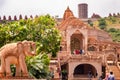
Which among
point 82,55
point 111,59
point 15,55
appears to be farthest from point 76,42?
point 15,55

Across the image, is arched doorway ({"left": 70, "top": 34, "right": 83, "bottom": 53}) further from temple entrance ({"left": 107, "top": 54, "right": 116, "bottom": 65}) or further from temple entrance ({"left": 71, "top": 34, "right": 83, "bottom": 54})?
temple entrance ({"left": 107, "top": 54, "right": 116, "bottom": 65})

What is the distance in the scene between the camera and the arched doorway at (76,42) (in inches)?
3210

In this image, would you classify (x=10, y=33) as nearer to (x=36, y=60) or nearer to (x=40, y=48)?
(x=40, y=48)

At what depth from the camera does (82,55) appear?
229 feet

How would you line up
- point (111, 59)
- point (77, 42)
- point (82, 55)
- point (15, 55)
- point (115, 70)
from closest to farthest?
point (15, 55) < point (115, 70) < point (82, 55) < point (111, 59) < point (77, 42)

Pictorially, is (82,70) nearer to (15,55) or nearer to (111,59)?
(111,59)

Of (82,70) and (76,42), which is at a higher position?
(76,42)

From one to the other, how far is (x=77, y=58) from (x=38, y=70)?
34.7 m

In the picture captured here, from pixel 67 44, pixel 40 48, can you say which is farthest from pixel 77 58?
pixel 40 48

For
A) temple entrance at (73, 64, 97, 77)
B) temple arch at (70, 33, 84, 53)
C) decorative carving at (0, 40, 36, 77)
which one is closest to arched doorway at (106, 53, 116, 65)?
temple entrance at (73, 64, 97, 77)

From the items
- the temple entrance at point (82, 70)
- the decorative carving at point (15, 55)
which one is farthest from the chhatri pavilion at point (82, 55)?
the decorative carving at point (15, 55)

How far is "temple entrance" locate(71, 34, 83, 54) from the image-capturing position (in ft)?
267

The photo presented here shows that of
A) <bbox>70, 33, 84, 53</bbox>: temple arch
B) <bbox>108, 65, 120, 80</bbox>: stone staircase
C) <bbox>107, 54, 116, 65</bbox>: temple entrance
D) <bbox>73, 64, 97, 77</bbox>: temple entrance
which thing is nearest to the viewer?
<bbox>108, 65, 120, 80</bbox>: stone staircase

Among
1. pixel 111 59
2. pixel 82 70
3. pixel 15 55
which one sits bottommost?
pixel 82 70
